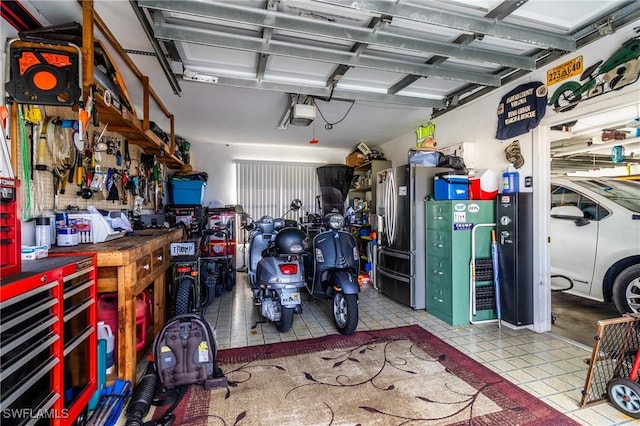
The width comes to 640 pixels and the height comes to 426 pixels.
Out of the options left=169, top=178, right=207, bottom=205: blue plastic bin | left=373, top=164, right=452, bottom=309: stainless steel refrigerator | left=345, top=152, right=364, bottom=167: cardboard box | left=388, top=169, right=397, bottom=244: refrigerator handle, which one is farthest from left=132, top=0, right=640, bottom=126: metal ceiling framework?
left=345, top=152, right=364, bottom=167: cardboard box

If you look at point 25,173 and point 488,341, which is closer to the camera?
point 25,173

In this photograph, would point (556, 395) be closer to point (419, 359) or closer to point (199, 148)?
point (419, 359)

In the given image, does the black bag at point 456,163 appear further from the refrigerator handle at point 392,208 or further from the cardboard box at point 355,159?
the cardboard box at point 355,159

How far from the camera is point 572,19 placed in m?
2.31

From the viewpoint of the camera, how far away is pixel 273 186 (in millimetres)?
6551

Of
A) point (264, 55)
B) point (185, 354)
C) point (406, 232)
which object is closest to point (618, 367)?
point (406, 232)

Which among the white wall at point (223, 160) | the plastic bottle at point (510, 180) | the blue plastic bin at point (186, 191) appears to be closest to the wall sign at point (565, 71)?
the plastic bottle at point (510, 180)

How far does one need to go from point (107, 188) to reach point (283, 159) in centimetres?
400

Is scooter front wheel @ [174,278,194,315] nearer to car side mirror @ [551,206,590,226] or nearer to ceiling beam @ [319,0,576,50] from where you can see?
ceiling beam @ [319,0,576,50]

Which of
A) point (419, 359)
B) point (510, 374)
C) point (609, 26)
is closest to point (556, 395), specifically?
point (510, 374)

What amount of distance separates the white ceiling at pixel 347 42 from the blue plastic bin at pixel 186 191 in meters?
1.46

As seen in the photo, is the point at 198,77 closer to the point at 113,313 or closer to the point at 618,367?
the point at 113,313

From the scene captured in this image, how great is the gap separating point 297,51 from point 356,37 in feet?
1.70

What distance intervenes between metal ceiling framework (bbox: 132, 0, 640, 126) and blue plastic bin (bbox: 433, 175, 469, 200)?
3.43ft
